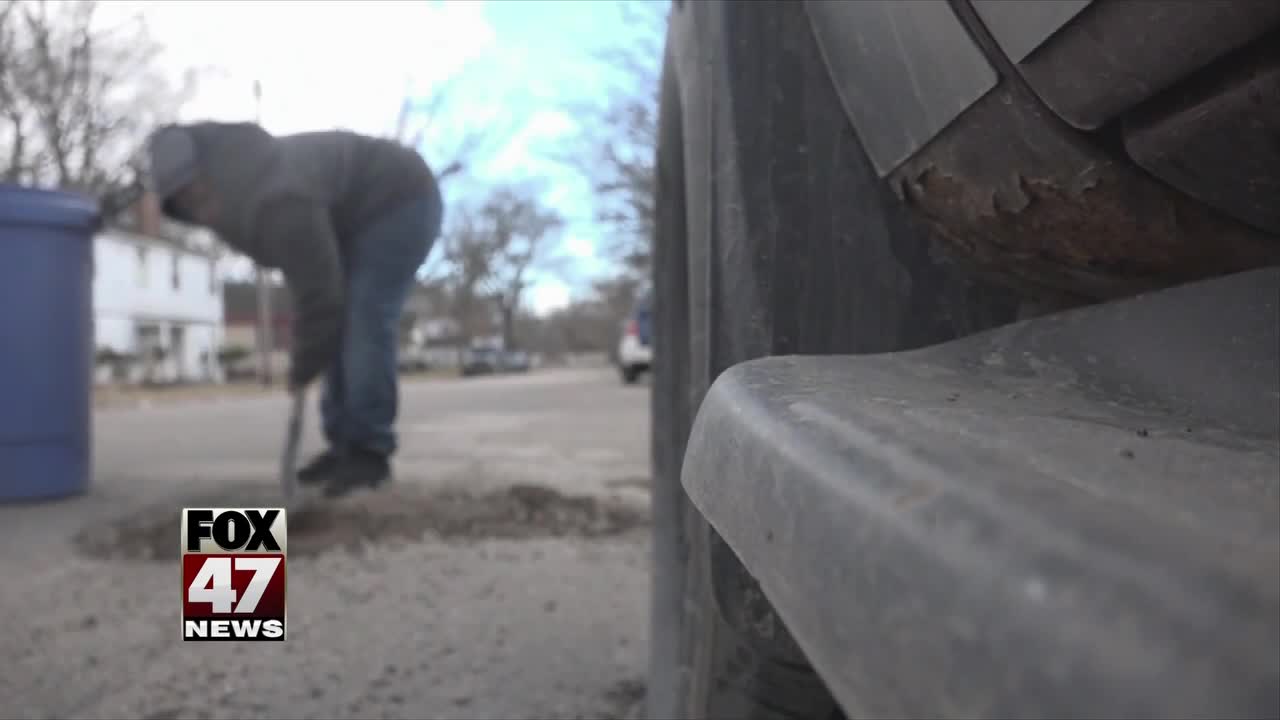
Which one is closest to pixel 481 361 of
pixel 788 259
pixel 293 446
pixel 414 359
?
pixel 414 359

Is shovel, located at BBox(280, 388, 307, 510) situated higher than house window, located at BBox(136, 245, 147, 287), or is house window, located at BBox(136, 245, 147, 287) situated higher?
house window, located at BBox(136, 245, 147, 287)

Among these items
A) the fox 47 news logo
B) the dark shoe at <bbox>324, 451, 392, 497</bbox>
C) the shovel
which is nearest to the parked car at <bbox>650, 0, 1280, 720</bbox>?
the fox 47 news logo

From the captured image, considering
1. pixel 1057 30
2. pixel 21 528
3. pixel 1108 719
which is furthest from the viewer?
pixel 21 528

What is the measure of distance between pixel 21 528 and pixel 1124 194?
2967 mm

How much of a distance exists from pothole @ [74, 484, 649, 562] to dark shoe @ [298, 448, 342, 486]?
0.14 m

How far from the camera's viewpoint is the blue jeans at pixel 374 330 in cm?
336

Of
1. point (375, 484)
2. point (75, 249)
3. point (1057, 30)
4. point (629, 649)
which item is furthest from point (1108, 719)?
point (75, 249)

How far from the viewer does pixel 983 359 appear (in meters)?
0.70

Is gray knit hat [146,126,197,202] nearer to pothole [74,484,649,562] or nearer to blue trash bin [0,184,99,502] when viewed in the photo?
blue trash bin [0,184,99,502]

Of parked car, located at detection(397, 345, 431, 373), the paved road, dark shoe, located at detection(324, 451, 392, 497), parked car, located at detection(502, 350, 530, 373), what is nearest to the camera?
the paved road

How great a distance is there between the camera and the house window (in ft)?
82.2

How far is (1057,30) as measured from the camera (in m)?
0.53

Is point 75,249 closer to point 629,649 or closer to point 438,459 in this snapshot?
point 438,459

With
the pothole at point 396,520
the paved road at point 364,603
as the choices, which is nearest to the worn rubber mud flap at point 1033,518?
the paved road at point 364,603
